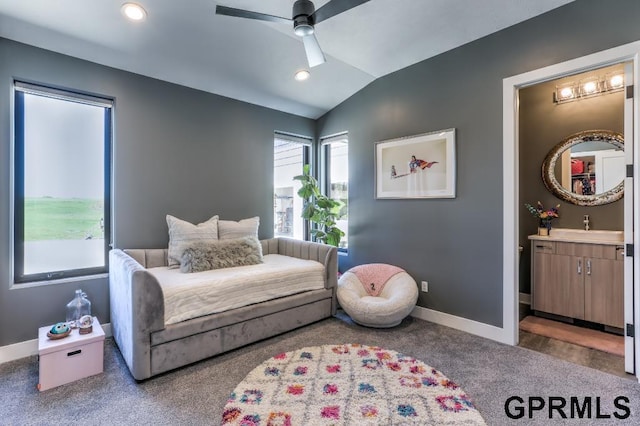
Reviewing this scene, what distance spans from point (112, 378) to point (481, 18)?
4.04m

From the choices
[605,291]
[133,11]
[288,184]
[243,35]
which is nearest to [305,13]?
[243,35]

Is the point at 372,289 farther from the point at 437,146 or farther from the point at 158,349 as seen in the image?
the point at 158,349

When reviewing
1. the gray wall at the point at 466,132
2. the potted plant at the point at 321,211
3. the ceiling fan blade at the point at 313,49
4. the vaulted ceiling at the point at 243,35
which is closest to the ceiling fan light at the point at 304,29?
the ceiling fan blade at the point at 313,49

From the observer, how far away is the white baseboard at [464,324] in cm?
285

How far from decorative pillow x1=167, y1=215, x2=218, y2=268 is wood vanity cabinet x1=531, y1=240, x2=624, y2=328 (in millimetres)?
3587

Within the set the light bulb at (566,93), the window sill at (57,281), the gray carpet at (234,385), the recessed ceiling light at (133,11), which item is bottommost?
the gray carpet at (234,385)

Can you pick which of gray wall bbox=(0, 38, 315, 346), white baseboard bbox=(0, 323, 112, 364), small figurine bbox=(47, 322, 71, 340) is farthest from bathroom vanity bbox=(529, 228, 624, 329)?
white baseboard bbox=(0, 323, 112, 364)

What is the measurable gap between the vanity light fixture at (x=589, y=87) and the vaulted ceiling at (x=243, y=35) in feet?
4.38

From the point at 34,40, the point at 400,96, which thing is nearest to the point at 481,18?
the point at 400,96

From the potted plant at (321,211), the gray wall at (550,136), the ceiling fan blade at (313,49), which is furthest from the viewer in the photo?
the potted plant at (321,211)

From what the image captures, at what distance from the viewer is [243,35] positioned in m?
2.82

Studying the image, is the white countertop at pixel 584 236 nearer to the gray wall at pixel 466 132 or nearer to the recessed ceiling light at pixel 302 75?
the gray wall at pixel 466 132

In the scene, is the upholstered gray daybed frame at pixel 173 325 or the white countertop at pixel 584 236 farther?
the white countertop at pixel 584 236

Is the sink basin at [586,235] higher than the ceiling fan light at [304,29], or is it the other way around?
the ceiling fan light at [304,29]
